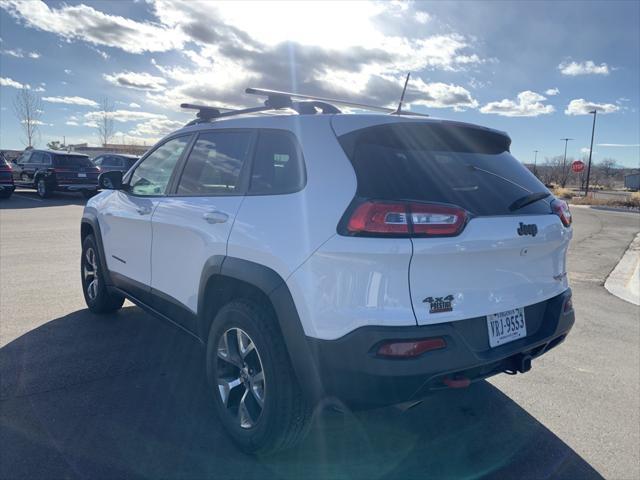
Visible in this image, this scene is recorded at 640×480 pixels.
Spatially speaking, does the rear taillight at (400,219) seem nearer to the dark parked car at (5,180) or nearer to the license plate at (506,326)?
the license plate at (506,326)

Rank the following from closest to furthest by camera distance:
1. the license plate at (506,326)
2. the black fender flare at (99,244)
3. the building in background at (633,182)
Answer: the license plate at (506,326) < the black fender flare at (99,244) < the building in background at (633,182)

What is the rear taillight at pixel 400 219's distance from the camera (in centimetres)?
222

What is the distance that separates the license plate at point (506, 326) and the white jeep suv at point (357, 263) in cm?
1

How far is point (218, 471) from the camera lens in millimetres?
2660

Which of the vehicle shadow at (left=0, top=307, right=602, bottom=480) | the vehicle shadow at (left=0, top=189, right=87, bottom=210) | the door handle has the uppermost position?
the door handle

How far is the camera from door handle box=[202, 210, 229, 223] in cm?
294

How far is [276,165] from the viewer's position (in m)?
2.79

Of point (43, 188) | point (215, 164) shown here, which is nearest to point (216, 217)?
point (215, 164)

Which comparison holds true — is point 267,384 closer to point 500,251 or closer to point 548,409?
point 500,251

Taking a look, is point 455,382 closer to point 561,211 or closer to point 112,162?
point 561,211

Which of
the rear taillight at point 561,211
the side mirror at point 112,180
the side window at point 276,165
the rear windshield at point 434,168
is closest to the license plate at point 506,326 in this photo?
the rear windshield at point 434,168

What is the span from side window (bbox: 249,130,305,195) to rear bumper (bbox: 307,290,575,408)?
2.78 feet

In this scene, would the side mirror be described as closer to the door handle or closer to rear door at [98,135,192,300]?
rear door at [98,135,192,300]

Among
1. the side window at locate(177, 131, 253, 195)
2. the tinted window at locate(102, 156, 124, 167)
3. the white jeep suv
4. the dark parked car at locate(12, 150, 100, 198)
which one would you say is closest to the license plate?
the white jeep suv
